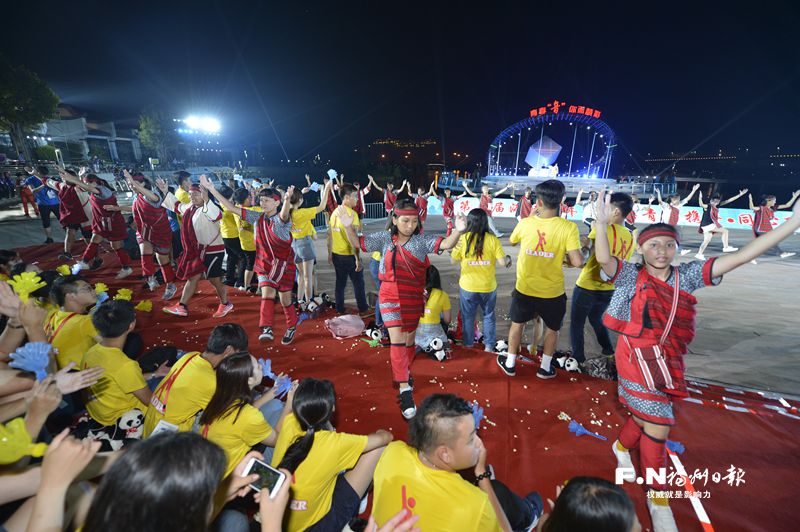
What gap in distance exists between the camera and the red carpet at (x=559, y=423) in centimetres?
241

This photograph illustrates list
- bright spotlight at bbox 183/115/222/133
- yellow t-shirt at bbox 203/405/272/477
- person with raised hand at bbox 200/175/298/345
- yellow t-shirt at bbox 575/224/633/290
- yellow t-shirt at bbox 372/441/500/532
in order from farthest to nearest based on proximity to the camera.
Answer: bright spotlight at bbox 183/115/222/133 < person with raised hand at bbox 200/175/298/345 < yellow t-shirt at bbox 575/224/633/290 < yellow t-shirt at bbox 203/405/272/477 < yellow t-shirt at bbox 372/441/500/532

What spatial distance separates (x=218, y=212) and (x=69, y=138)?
39204mm

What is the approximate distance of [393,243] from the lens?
3.42 meters

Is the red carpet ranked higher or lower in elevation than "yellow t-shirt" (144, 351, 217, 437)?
lower

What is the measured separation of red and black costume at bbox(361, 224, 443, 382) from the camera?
3.34 metres

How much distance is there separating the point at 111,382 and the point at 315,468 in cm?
185

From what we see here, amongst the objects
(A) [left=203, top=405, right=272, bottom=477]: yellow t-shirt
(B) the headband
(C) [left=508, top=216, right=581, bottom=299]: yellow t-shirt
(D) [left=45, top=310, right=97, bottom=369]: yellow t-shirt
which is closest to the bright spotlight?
(D) [left=45, top=310, right=97, bottom=369]: yellow t-shirt

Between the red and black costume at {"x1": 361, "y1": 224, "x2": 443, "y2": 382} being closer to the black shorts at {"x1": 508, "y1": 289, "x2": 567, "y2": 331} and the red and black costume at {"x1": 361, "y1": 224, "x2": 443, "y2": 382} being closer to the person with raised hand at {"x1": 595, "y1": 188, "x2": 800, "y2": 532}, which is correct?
the black shorts at {"x1": 508, "y1": 289, "x2": 567, "y2": 331}

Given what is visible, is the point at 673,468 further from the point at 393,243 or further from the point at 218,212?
A: the point at 218,212

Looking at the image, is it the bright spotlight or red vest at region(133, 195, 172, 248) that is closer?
red vest at region(133, 195, 172, 248)

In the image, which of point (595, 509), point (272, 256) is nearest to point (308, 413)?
point (595, 509)

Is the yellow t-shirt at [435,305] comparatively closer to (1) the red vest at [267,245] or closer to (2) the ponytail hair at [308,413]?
(1) the red vest at [267,245]

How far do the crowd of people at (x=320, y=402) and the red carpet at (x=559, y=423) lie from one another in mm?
193

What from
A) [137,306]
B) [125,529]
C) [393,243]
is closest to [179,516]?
[125,529]
